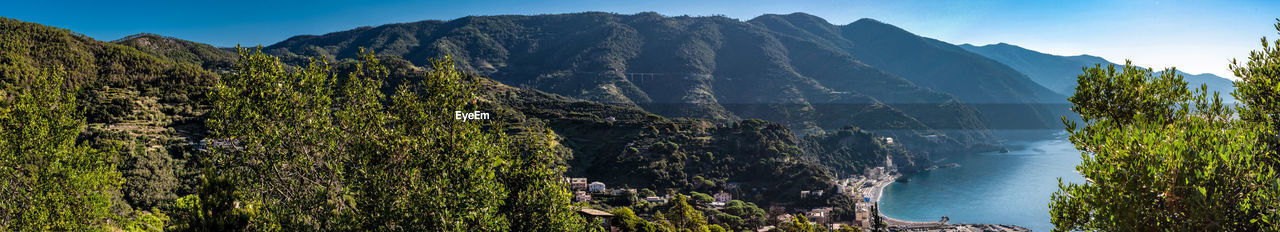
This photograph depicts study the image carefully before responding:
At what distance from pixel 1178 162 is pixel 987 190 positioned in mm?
109280

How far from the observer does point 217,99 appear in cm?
863

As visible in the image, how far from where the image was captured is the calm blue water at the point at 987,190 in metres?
77.2

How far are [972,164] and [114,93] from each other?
162 m

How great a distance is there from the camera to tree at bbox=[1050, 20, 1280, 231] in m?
6.48

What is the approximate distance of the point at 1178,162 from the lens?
21.6 feet

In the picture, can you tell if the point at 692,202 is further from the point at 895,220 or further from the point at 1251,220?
the point at 1251,220

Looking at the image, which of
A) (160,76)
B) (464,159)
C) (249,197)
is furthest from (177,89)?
(464,159)

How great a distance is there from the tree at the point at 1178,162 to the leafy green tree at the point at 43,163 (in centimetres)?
2161

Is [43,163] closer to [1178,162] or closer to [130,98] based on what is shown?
[1178,162]

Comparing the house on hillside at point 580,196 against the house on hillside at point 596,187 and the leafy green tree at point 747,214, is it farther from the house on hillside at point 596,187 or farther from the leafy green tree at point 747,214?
the leafy green tree at point 747,214

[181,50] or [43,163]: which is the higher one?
[181,50]

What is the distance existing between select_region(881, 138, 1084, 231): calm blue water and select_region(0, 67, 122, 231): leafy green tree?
83814mm

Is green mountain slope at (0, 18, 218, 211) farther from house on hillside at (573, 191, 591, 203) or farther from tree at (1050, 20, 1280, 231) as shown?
tree at (1050, 20, 1280, 231)

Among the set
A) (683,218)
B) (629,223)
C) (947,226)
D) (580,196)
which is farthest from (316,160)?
(947,226)
